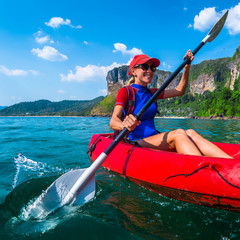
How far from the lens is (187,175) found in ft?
7.95

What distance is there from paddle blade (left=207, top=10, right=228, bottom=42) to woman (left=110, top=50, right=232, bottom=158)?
1.25 metres

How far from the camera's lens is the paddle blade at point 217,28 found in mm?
4344

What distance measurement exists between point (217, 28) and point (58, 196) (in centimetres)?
509

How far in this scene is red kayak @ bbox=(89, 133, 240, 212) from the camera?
2.16 m

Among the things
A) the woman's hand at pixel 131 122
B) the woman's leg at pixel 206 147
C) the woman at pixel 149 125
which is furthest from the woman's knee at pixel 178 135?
the woman's hand at pixel 131 122

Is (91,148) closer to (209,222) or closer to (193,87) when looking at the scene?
(209,222)

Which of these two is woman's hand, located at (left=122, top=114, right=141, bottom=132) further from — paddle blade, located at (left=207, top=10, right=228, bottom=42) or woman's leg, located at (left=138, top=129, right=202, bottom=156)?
paddle blade, located at (left=207, top=10, right=228, bottom=42)

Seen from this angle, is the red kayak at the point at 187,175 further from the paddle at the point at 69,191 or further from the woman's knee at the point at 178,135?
the paddle at the point at 69,191

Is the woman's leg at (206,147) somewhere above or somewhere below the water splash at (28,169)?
above

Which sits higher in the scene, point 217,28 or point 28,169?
point 217,28

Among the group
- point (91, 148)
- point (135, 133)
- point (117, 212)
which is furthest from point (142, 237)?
point (91, 148)

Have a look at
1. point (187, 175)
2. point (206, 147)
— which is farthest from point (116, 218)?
point (206, 147)

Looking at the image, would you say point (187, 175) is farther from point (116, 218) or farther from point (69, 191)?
point (69, 191)

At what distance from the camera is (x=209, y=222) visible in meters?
2.19
